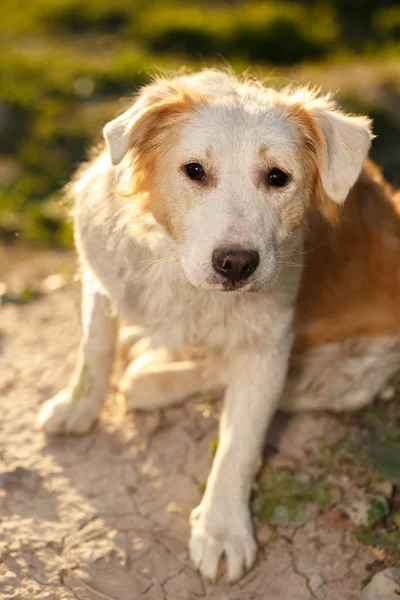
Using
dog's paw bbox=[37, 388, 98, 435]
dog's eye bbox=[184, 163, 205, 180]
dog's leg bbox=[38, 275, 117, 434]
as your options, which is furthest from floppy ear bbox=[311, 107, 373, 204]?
dog's paw bbox=[37, 388, 98, 435]

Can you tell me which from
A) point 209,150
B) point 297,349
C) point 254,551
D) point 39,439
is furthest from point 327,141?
point 39,439

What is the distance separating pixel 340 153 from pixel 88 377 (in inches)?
61.3

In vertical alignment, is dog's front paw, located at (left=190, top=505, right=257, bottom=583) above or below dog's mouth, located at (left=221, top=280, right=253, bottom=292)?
below

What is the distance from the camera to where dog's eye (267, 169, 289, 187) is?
9.14 ft

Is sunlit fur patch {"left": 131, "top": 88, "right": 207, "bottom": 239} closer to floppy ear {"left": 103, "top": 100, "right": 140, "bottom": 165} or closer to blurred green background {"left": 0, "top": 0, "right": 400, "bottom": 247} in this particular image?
floppy ear {"left": 103, "top": 100, "right": 140, "bottom": 165}

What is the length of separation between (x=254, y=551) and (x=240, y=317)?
90cm

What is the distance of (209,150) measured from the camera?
2.74 metres

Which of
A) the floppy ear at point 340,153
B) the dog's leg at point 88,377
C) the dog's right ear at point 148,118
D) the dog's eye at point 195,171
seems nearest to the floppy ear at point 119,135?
the dog's right ear at point 148,118

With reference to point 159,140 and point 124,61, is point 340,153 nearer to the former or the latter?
point 159,140

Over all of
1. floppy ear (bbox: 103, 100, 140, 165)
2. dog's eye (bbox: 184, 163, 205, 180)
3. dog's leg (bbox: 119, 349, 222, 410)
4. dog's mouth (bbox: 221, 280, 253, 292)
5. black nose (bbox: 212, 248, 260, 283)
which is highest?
floppy ear (bbox: 103, 100, 140, 165)

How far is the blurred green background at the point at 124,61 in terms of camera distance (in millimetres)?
6188

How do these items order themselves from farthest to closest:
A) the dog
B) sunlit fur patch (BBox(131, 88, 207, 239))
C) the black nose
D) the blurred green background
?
the blurred green background
sunlit fur patch (BBox(131, 88, 207, 239))
the dog
the black nose

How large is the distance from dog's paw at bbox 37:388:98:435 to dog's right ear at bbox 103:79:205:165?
1.30 metres

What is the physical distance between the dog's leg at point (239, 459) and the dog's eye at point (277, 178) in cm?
74
